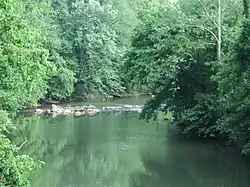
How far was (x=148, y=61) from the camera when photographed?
28.7 m

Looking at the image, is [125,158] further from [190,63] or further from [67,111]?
[67,111]

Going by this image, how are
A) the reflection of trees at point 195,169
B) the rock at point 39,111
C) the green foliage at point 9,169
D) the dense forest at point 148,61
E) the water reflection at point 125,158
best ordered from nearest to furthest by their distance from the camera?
1. the green foliage at point 9,169
2. the dense forest at point 148,61
3. the reflection of trees at point 195,169
4. the water reflection at point 125,158
5. the rock at point 39,111

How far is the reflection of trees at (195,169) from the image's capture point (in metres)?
18.9

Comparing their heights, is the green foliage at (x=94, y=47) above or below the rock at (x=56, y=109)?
above

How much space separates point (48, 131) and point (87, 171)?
380 inches

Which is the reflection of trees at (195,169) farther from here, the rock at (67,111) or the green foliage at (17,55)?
the rock at (67,111)

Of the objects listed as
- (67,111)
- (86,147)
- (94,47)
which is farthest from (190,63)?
(94,47)

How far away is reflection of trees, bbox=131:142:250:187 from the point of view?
18.9 metres

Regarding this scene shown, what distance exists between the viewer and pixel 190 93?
2745 centimetres

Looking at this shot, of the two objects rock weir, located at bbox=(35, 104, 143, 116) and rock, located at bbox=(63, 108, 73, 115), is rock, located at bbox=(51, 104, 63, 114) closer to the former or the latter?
rock weir, located at bbox=(35, 104, 143, 116)

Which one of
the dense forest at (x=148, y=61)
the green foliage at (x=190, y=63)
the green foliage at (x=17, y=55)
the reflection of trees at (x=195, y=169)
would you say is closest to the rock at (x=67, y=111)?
the dense forest at (x=148, y=61)

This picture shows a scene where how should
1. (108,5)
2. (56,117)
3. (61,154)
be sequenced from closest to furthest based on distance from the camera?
(61,154)
(56,117)
(108,5)

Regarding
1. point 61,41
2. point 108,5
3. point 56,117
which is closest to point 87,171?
point 56,117

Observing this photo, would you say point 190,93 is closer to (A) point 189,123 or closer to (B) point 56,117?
(A) point 189,123
